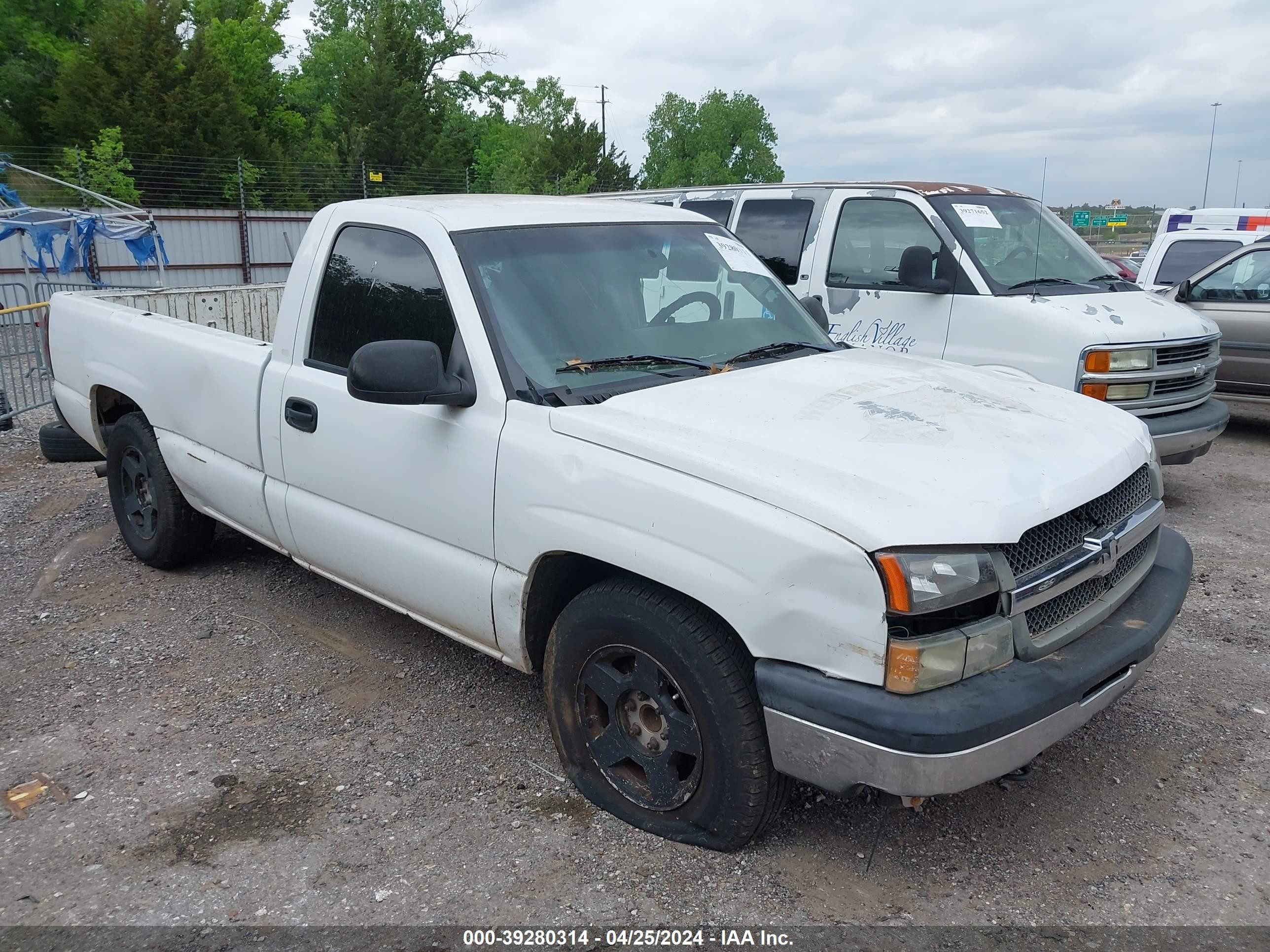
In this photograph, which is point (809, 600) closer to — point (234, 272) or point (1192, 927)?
point (1192, 927)

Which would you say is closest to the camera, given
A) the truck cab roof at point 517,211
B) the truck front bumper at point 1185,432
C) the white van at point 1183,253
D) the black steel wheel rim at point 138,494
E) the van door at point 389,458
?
the van door at point 389,458

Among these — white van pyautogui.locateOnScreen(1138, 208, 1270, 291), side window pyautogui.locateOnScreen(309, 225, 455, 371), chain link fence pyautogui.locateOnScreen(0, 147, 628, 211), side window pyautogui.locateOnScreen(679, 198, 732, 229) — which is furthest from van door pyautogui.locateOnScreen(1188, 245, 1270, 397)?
chain link fence pyautogui.locateOnScreen(0, 147, 628, 211)

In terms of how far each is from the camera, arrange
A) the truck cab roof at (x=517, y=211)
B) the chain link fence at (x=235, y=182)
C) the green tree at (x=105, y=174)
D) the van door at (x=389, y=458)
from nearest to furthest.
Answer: the van door at (x=389, y=458) → the truck cab roof at (x=517, y=211) → the green tree at (x=105, y=174) → the chain link fence at (x=235, y=182)

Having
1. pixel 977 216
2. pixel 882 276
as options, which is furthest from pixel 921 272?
pixel 977 216

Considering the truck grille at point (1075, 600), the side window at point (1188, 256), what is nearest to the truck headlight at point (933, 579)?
the truck grille at point (1075, 600)

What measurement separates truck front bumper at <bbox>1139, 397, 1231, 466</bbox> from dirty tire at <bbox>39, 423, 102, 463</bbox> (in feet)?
21.1

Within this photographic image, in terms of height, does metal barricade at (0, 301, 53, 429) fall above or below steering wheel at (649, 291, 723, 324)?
below

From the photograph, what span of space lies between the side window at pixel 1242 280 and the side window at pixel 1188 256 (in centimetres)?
232

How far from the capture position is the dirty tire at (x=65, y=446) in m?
6.09

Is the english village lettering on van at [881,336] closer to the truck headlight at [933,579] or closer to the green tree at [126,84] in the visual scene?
the truck headlight at [933,579]

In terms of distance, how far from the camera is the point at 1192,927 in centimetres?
279

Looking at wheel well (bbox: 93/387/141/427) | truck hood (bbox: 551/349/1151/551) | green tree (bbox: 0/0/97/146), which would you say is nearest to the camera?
truck hood (bbox: 551/349/1151/551)

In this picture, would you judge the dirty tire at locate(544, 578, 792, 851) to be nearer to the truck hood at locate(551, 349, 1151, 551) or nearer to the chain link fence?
the truck hood at locate(551, 349, 1151, 551)

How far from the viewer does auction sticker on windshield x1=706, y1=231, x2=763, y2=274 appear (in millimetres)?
4375
